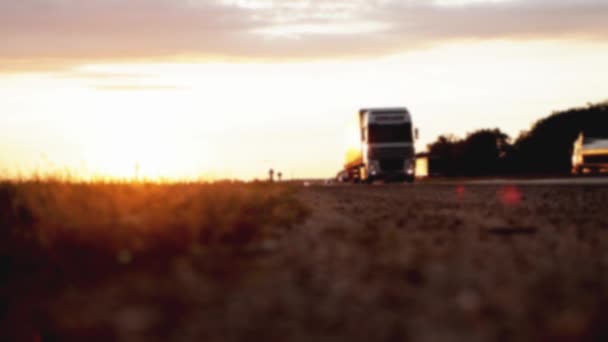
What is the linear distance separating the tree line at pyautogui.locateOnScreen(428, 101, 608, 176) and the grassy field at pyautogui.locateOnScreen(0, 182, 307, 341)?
8796 cm

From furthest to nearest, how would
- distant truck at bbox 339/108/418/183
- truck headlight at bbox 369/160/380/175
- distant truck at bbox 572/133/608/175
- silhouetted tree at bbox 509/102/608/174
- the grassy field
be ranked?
silhouetted tree at bbox 509/102/608/174 < distant truck at bbox 572/133/608/175 < truck headlight at bbox 369/160/380/175 < distant truck at bbox 339/108/418/183 < the grassy field

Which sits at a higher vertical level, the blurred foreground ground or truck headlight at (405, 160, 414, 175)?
truck headlight at (405, 160, 414, 175)

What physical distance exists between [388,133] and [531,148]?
6306 cm

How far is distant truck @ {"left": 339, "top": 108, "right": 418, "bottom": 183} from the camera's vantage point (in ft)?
158

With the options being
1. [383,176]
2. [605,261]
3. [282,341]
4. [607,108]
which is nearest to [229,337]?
[282,341]

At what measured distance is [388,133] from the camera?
158 ft

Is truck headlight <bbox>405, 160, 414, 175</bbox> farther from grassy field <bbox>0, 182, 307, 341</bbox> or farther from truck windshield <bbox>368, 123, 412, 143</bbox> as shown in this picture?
grassy field <bbox>0, 182, 307, 341</bbox>

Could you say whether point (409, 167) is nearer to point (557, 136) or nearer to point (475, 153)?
point (557, 136)

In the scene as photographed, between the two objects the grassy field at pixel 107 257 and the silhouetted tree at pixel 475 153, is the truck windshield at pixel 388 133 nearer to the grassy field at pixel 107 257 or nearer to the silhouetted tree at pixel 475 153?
the grassy field at pixel 107 257

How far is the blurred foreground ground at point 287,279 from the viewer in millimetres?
4074

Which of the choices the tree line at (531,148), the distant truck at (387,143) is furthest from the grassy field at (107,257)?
the tree line at (531,148)

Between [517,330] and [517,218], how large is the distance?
30.1 ft

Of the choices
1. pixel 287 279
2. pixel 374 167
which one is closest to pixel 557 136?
pixel 374 167

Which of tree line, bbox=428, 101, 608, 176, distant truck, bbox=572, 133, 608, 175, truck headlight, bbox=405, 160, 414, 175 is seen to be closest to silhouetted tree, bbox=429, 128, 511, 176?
tree line, bbox=428, 101, 608, 176
